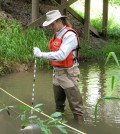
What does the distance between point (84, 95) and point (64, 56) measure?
98.2 inches

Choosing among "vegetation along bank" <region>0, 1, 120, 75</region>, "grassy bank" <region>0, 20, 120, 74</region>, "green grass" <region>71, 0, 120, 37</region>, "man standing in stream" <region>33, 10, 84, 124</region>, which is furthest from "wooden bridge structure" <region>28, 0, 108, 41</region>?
"man standing in stream" <region>33, 10, 84, 124</region>

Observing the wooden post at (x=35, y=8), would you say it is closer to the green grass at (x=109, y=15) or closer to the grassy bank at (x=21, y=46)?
the grassy bank at (x=21, y=46)

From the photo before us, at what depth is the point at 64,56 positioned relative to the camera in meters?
5.32

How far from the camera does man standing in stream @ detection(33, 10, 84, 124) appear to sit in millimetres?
5351

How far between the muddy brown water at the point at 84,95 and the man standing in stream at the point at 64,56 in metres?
0.41

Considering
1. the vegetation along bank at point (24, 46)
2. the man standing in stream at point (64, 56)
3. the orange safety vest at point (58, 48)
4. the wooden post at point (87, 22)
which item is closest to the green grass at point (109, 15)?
the vegetation along bank at point (24, 46)

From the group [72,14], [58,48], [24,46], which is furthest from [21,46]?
[58,48]

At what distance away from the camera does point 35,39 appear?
1109cm

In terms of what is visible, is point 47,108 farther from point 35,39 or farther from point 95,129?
point 35,39

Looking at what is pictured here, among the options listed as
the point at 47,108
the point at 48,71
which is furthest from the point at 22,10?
the point at 47,108

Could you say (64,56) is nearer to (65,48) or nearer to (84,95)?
(65,48)

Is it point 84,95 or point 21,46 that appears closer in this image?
point 84,95

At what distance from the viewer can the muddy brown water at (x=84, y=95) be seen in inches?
228

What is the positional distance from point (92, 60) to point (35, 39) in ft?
6.29
